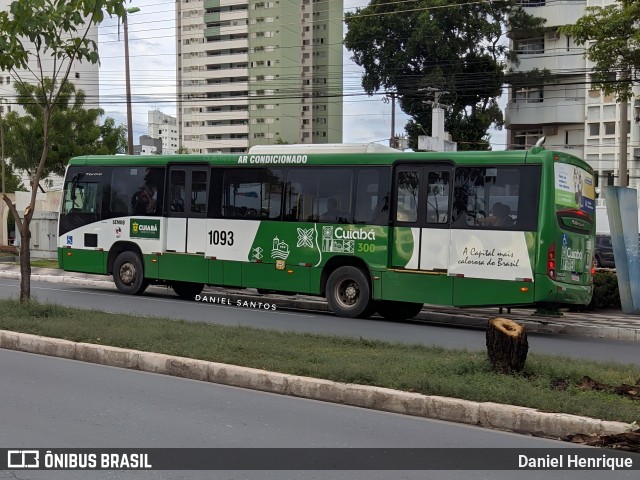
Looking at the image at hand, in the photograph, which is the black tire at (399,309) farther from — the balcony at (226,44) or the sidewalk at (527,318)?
the balcony at (226,44)

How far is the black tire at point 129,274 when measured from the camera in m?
19.4

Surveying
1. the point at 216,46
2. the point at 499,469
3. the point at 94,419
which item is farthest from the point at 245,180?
the point at 216,46

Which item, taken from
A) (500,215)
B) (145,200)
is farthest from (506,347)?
(145,200)

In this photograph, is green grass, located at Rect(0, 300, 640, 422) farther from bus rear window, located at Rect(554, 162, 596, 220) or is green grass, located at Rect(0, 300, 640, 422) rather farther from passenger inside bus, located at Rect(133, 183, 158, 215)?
passenger inside bus, located at Rect(133, 183, 158, 215)

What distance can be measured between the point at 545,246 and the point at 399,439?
848cm

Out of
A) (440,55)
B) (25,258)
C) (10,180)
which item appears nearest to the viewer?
(25,258)

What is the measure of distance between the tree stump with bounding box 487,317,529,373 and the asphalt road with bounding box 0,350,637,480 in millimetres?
1286

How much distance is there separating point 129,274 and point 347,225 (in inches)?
245

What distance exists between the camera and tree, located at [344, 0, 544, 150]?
162 ft

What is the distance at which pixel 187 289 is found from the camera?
20.0m

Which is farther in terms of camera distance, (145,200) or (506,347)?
(145,200)

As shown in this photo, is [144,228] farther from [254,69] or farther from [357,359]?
[254,69]

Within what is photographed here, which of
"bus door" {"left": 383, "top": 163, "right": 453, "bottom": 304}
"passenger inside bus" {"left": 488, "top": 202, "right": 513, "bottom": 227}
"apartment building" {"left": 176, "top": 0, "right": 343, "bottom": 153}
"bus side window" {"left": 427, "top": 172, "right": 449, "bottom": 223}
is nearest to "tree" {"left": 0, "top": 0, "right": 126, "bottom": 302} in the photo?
"bus door" {"left": 383, "top": 163, "right": 453, "bottom": 304}

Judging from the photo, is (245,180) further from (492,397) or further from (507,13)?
(507,13)
